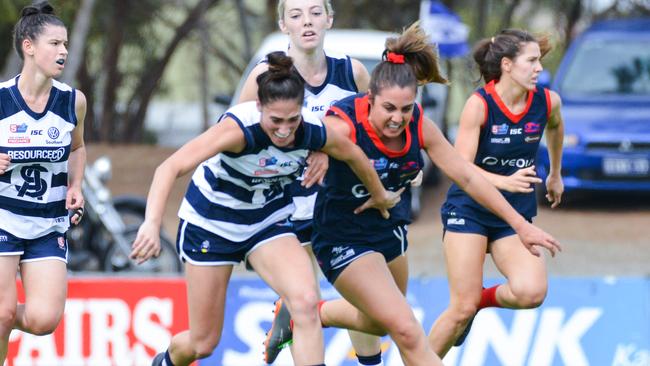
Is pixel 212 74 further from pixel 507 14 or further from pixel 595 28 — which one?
pixel 595 28

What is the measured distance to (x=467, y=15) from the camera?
21.0 meters

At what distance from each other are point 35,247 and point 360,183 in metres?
1.68

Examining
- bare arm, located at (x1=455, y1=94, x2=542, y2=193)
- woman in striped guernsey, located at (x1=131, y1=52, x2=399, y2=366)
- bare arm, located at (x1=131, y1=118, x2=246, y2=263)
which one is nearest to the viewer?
bare arm, located at (x1=131, y1=118, x2=246, y2=263)

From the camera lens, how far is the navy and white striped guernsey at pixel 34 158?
6.43m

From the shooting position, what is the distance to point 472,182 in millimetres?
6449

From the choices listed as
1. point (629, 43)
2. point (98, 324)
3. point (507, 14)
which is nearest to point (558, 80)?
point (629, 43)

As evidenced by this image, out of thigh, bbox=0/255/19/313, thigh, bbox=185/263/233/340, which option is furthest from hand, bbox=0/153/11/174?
thigh, bbox=185/263/233/340

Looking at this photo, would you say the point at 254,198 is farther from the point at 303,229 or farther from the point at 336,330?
the point at 336,330

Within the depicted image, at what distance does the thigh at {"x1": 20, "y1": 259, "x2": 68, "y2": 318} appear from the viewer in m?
6.61

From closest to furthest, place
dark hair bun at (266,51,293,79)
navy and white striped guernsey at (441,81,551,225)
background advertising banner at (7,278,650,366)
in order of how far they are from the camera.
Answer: dark hair bun at (266,51,293,79) → navy and white striped guernsey at (441,81,551,225) → background advertising banner at (7,278,650,366)

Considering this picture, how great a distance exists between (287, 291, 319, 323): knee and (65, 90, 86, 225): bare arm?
4.22 ft

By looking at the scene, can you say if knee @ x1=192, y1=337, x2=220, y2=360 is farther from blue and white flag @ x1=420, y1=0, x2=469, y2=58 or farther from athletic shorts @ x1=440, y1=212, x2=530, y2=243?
blue and white flag @ x1=420, y1=0, x2=469, y2=58

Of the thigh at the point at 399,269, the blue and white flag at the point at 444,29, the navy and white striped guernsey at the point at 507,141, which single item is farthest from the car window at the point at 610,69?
the thigh at the point at 399,269

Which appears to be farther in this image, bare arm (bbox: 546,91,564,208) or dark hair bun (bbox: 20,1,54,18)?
bare arm (bbox: 546,91,564,208)
